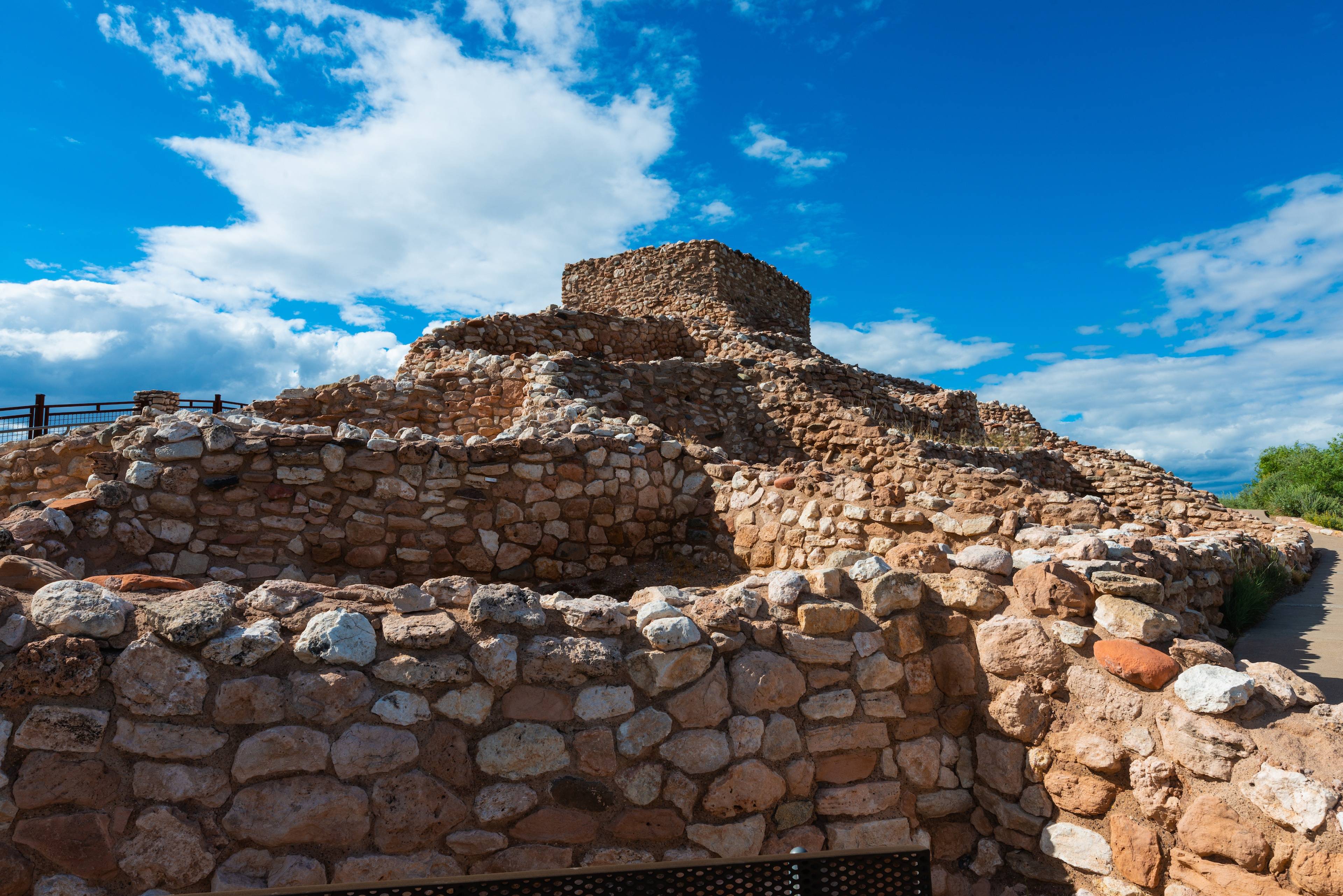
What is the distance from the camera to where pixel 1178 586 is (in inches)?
161

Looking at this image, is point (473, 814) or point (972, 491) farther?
point (972, 491)

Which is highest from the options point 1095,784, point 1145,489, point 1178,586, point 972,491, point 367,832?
point 1145,489

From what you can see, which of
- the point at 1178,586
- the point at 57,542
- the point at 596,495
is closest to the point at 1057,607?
the point at 1178,586

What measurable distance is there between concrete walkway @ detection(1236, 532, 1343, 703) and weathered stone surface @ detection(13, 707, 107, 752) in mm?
4891

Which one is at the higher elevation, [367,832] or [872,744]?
[872,744]

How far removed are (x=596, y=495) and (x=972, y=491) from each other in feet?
13.3

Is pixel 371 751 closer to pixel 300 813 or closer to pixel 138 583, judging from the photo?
pixel 300 813

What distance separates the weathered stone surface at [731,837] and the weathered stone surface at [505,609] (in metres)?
0.99

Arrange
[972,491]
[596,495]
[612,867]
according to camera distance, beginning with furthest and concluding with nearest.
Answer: [972,491], [596,495], [612,867]

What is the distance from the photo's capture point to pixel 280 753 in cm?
243

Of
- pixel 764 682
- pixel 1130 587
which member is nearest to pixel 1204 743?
pixel 1130 587

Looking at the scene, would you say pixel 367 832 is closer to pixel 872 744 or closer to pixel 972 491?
pixel 872 744

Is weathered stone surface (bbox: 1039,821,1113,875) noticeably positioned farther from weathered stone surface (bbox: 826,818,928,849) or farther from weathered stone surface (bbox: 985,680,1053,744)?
weathered stone surface (bbox: 826,818,928,849)

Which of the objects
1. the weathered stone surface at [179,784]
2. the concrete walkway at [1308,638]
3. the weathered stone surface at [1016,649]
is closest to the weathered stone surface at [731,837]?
the weathered stone surface at [1016,649]
